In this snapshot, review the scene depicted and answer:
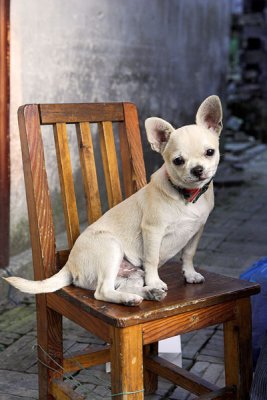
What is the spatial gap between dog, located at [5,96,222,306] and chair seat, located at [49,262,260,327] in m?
0.03

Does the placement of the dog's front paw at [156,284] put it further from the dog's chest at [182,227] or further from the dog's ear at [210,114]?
the dog's ear at [210,114]

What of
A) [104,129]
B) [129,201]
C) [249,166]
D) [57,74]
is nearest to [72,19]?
[57,74]

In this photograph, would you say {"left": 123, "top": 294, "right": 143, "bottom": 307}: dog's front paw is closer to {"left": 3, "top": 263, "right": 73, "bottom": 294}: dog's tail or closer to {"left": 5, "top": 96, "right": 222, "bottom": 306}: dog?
{"left": 5, "top": 96, "right": 222, "bottom": 306}: dog

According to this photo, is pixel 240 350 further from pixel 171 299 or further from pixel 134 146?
pixel 134 146

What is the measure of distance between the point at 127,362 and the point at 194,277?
0.53 m

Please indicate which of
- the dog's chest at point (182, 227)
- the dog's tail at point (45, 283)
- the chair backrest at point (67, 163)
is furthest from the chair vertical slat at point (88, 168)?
the dog's chest at point (182, 227)

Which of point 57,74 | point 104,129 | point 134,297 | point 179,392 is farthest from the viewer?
point 57,74

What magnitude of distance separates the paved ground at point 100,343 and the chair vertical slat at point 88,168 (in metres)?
0.76

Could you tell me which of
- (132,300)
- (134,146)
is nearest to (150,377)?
(132,300)

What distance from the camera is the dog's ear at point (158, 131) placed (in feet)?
7.34

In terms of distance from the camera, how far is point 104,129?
2.76 meters

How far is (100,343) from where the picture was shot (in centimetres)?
359

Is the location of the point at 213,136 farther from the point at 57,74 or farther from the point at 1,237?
the point at 57,74

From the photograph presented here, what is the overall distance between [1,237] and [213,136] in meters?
2.48
